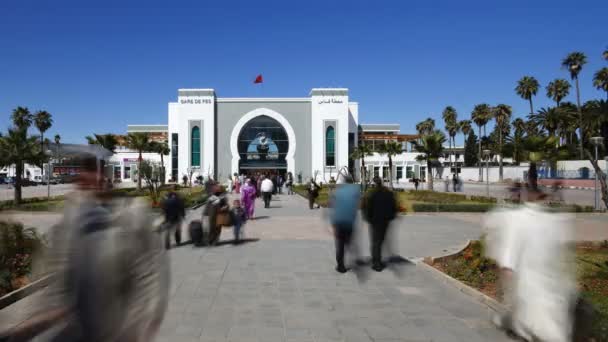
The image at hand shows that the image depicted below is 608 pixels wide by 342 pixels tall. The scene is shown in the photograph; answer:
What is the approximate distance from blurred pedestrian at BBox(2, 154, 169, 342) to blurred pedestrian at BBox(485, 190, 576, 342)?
3.29m

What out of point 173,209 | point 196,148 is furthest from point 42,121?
point 173,209

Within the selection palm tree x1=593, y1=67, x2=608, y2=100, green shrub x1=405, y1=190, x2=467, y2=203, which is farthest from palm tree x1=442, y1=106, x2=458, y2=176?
green shrub x1=405, y1=190, x2=467, y2=203

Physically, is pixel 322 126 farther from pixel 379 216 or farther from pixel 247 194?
pixel 379 216

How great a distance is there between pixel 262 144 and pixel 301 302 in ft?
211

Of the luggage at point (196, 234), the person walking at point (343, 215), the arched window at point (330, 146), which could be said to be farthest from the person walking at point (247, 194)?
the arched window at point (330, 146)

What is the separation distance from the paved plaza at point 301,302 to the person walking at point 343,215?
47cm

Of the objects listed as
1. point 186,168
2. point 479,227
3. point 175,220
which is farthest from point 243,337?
point 186,168

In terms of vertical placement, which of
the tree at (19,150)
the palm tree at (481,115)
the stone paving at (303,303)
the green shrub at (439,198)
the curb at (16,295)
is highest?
the palm tree at (481,115)

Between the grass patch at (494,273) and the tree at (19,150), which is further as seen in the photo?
the tree at (19,150)

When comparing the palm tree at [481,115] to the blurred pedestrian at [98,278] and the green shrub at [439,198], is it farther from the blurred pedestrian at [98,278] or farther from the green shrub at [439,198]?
the blurred pedestrian at [98,278]

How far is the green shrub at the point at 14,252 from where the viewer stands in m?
6.82

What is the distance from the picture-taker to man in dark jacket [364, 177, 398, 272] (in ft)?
29.3

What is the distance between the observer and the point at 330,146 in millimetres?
69125

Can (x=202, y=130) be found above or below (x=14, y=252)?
above
